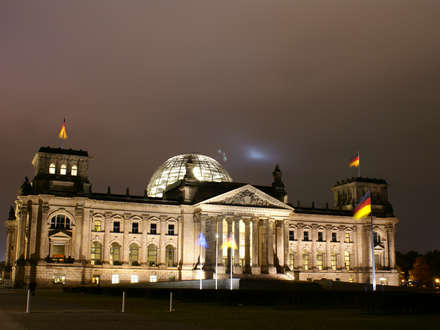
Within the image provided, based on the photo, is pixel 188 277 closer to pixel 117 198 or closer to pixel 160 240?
pixel 160 240

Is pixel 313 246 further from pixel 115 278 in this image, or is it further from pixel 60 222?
pixel 60 222

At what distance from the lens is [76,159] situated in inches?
4043

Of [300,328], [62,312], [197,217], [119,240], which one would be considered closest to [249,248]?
[197,217]

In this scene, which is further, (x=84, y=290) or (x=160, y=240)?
(x=160, y=240)

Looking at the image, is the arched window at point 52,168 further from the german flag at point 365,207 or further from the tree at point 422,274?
the tree at point 422,274

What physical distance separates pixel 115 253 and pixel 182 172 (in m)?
25.8

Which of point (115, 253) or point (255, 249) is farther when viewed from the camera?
point (255, 249)

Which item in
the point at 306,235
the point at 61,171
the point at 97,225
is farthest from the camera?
the point at 306,235

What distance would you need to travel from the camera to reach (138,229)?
103625 mm

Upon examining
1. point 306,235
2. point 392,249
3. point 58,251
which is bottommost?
point 58,251

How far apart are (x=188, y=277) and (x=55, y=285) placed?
23.6 meters

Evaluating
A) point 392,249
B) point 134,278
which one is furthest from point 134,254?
point 392,249

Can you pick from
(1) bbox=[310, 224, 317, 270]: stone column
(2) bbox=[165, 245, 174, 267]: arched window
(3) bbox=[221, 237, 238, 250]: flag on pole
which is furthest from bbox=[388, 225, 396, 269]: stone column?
(2) bbox=[165, 245, 174, 267]: arched window

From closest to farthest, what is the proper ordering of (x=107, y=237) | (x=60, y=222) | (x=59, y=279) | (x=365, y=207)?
(x=365, y=207)
(x=59, y=279)
(x=60, y=222)
(x=107, y=237)
